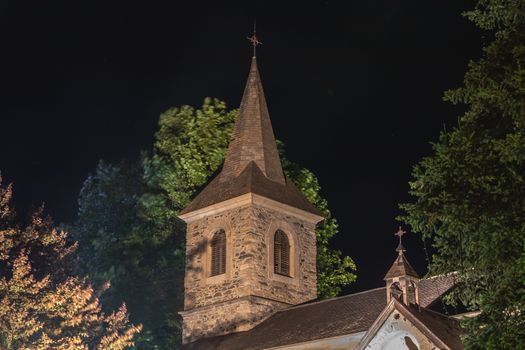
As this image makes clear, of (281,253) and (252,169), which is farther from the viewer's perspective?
(252,169)

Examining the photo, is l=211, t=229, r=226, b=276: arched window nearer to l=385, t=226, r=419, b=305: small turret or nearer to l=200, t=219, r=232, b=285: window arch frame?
l=200, t=219, r=232, b=285: window arch frame

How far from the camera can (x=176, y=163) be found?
41812 millimetres

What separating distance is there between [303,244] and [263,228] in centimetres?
197

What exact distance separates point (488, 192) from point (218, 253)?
18.7m

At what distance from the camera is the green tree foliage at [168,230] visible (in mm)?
40781

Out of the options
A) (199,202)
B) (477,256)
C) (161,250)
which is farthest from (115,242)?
(477,256)

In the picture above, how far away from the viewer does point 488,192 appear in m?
19.4

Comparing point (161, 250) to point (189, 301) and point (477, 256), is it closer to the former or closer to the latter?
Result: point (189, 301)

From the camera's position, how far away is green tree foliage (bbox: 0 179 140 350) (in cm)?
3049

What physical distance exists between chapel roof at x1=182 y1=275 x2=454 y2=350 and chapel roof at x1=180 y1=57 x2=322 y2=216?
441 centimetres

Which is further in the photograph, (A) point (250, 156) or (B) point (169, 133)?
(B) point (169, 133)

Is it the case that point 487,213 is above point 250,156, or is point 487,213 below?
below

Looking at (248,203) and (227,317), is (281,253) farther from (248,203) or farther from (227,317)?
(227,317)

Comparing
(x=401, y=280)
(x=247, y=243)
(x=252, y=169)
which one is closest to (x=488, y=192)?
(x=401, y=280)
